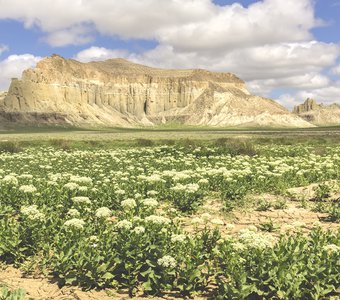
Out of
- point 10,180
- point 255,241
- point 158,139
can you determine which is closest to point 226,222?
point 255,241

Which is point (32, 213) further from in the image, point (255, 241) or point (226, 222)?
point (226, 222)

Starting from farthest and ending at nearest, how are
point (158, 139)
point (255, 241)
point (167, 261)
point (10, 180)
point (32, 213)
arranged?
point (158, 139) < point (10, 180) < point (32, 213) < point (255, 241) < point (167, 261)

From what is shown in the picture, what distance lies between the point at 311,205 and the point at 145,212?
6.76 metres

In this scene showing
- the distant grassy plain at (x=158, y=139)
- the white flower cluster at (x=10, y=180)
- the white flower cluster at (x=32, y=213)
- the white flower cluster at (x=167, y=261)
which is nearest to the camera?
the white flower cluster at (x=167, y=261)

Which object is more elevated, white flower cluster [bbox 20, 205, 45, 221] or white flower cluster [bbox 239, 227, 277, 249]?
white flower cluster [bbox 20, 205, 45, 221]

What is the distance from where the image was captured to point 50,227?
32.6ft

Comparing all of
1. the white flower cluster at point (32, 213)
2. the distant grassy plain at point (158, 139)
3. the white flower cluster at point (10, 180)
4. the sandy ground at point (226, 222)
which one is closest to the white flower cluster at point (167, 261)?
the sandy ground at point (226, 222)

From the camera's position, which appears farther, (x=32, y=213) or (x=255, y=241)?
(x=32, y=213)

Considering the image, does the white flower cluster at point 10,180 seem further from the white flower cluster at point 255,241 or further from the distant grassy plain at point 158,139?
the distant grassy plain at point 158,139

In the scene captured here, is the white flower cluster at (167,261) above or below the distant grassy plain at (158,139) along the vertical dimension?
below

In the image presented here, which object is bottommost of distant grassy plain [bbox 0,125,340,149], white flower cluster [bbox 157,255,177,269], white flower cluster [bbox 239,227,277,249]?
white flower cluster [bbox 157,255,177,269]

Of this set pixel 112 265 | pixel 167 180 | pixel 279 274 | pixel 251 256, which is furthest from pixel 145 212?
pixel 167 180

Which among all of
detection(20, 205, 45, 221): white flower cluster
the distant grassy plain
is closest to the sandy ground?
detection(20, 205, 45, 221): white flower cluster

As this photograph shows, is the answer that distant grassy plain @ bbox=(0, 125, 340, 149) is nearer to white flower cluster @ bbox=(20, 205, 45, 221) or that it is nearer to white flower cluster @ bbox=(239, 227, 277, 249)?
white flower cluster @ bbox=(20, 205, 45, 221)
